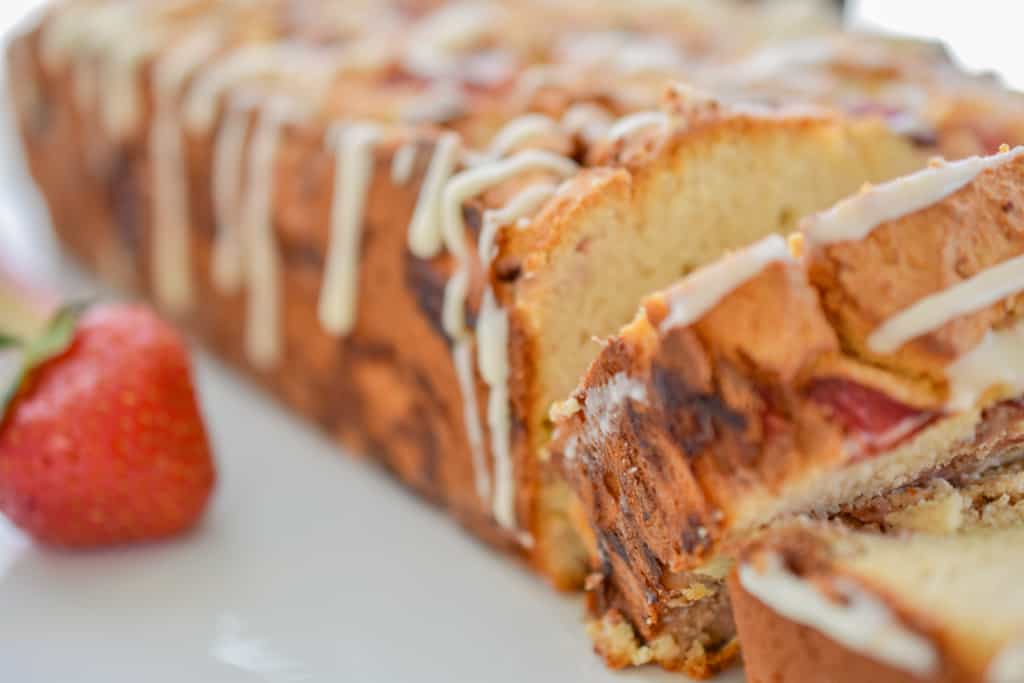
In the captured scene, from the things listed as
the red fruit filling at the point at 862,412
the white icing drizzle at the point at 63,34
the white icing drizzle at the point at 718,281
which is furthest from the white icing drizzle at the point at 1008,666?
the white icing drizzle at the point at 63,34

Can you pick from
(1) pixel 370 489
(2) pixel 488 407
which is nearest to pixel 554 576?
(2) pixel 488 407

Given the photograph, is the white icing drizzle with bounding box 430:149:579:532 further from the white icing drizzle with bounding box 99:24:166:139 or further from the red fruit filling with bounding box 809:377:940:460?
the white icing drizzle with bounding box 99:24:166:139

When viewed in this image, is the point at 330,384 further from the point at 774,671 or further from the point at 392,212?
the point at 774,671

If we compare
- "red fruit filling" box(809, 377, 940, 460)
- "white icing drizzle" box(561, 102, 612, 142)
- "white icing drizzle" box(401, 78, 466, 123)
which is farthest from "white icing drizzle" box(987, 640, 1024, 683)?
"white icing drizzle" box(401, 78, 466, 123)

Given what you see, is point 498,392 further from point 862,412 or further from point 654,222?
point 862,412

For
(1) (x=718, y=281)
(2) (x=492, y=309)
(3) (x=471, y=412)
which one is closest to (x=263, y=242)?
(3) (x=471, y=412)

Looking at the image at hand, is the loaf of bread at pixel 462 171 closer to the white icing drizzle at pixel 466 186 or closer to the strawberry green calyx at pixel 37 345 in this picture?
the white icing drizzle at pixel 466 186
